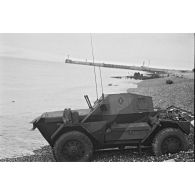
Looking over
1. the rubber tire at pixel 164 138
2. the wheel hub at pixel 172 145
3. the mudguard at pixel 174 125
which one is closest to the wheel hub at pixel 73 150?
the mudguard at pixel 174 125

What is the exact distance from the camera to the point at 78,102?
5258mm

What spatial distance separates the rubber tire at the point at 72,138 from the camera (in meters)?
4.92

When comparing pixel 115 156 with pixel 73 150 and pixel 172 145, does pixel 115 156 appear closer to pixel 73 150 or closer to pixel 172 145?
pixel 73 150

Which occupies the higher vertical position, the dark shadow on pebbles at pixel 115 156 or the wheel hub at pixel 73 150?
the wheel hub at pixel 73 150

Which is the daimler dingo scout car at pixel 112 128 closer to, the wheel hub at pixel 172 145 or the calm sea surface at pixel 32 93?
the wheel hub at pixel 172 145

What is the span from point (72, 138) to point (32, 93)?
105 centimetres

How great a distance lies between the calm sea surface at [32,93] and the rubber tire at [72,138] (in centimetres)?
31

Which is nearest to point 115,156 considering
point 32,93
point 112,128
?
point 112,128

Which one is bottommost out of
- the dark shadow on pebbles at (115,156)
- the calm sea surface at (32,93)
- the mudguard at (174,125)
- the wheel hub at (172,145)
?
the dark shadow on pebbles at (115,156)

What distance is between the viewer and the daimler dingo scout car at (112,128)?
16.2ft

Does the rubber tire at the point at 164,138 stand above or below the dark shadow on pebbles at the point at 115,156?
above

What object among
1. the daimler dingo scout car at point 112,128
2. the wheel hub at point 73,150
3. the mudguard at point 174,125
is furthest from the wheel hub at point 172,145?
the wheel hub at point 73,150

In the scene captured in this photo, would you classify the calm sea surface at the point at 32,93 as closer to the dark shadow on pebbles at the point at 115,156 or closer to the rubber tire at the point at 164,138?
the dark shadow on pebbles at the point at 115,156

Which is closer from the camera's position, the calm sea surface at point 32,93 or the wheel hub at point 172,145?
the wheel hub at point 172,145
